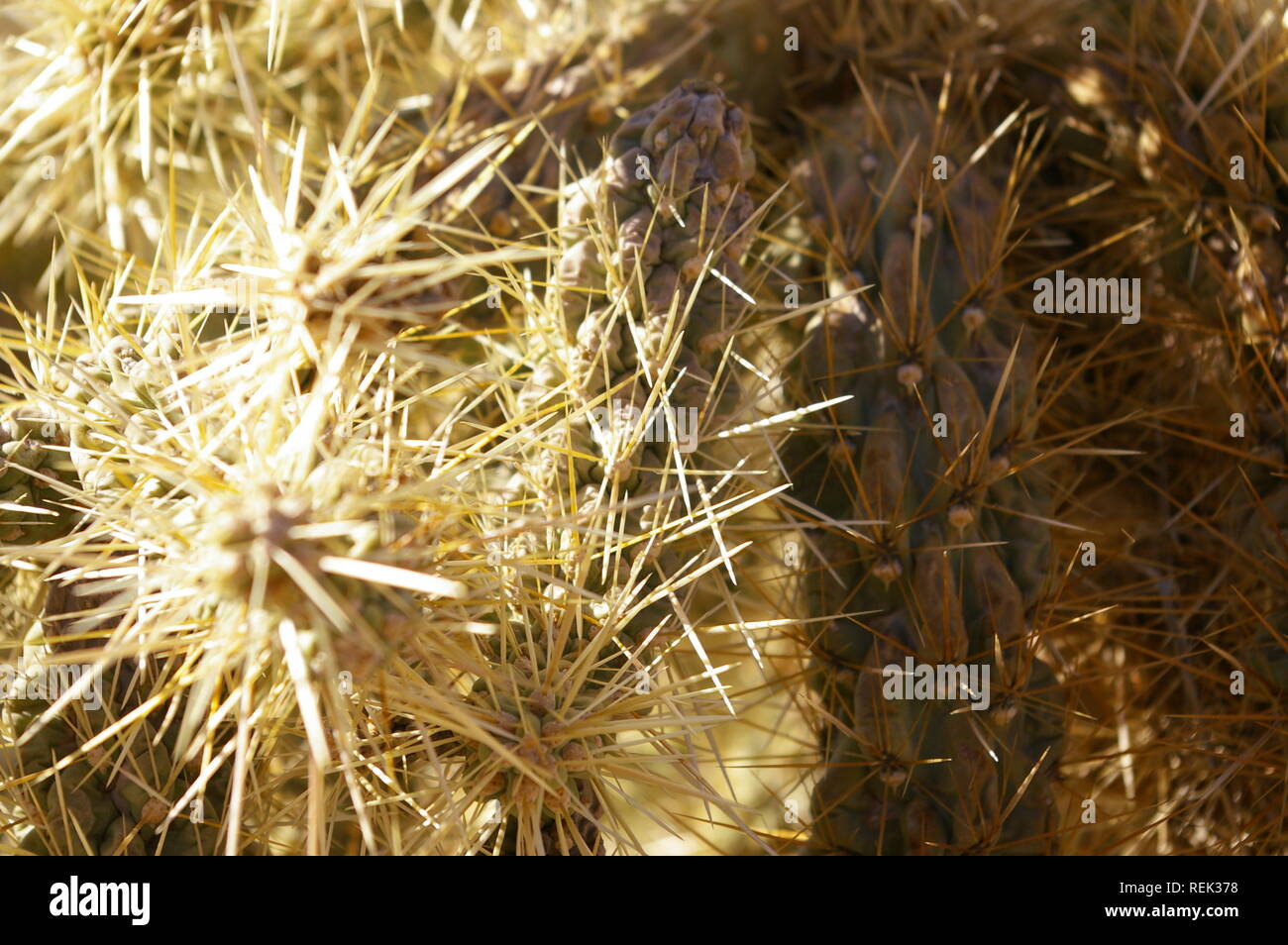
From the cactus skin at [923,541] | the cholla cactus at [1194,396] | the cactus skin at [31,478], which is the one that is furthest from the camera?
the cholla cactus at [1194,396]

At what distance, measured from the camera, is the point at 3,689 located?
1.09 meters

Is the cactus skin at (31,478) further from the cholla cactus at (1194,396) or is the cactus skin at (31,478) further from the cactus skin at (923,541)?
the cholla cactus at (1194,396)

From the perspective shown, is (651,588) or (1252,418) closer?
(651,588)

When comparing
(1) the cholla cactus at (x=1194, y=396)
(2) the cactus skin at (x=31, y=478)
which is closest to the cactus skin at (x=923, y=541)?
(1) the cholla cactus at (x=1194, y=396)

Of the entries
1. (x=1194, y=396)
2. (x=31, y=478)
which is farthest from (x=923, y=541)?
(x=31, y=478)

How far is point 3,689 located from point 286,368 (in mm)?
520

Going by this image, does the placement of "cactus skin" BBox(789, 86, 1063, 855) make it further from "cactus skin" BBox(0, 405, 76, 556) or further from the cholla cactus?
"cactus skin" BBox(0, 405, 76, 556)

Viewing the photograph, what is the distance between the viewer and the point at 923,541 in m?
1.22

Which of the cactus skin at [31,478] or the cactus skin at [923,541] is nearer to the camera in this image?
the cactus skin at [31,478]

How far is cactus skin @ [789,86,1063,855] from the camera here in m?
1.19

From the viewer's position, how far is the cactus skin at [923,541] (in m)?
1.19

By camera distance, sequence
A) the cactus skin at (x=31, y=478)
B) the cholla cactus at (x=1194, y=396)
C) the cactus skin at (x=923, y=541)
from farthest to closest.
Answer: the cholla cactus at (x=1194, y=396), the cactus skin at (x=923, y=541), the cactus skin at (x=31, y=478)
